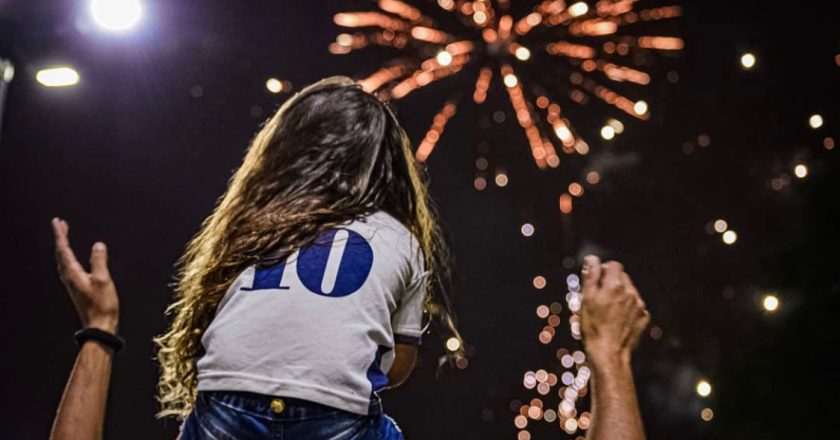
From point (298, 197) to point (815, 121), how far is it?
48.7 ft

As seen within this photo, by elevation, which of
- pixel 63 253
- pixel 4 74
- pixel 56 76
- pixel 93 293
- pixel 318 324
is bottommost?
pixel 318 324

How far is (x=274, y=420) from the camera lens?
193cm

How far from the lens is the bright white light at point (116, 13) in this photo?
19.3ft

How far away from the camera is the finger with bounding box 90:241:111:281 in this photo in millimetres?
2277

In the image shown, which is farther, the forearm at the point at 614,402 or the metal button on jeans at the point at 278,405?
the metal button on jeans at the point at 278,405

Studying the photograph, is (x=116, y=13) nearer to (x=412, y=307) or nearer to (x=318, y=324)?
(x=412, y=307)

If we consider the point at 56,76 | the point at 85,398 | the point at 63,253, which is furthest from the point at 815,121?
the point at 85,398

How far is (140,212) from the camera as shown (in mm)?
12969

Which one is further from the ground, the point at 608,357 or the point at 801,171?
the point at 801,171

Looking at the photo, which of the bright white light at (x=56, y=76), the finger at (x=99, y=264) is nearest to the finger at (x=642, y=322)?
the finger at (x=99, y=264)

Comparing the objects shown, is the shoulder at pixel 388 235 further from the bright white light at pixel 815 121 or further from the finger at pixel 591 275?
the bright white light at pixel 815 121

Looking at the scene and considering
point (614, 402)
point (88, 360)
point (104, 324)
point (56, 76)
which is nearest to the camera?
point (614, 402)

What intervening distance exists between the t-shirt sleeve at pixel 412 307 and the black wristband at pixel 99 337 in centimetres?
63

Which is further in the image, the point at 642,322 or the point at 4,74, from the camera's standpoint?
the point at 4,74
